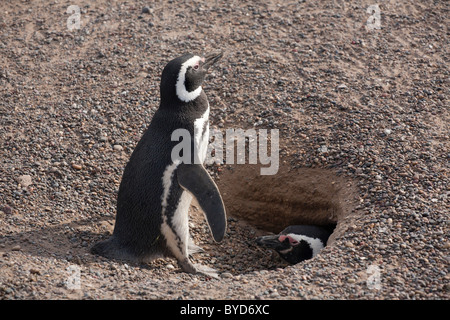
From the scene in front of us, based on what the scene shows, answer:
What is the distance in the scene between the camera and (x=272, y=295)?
3.21 metres

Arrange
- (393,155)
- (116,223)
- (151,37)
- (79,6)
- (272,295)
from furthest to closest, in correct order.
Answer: (79,6)
(151,37)
(393,155)
(116,223)
(272,295)

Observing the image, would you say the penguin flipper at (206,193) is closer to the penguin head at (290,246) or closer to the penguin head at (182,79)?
the penguin head at (182,79)

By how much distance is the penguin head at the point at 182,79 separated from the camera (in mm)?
Result: 3871

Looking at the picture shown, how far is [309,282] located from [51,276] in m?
1.59

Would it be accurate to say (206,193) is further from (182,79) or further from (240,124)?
(240,124)

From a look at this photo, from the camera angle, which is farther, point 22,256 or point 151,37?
point 151,37

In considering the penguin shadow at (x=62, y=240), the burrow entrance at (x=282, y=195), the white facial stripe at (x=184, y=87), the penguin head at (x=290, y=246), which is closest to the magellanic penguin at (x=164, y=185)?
the white facial stripe at (x=184, y=87)

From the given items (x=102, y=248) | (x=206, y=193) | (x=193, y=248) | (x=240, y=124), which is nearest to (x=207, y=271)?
(x=193, y=248)

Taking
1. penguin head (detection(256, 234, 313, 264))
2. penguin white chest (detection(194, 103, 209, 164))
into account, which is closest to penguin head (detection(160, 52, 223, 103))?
penguin white chest (detection(194, 103, 209, 164))

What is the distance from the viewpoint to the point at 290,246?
177 inches

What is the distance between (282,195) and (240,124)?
30.7 inches

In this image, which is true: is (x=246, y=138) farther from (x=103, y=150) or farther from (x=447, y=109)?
(x=447, y=109)

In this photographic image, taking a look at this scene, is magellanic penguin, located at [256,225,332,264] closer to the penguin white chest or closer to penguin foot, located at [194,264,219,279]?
penguin foot, located at [194,264,219,279]

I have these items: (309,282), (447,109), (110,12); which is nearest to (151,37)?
(110,12)
